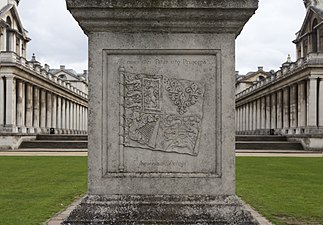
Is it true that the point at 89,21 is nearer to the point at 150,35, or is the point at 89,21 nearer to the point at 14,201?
the point at 150,35

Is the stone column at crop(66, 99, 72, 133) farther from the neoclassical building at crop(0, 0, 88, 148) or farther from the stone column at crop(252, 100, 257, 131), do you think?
the stone column at crop(252, 100, 257, 131)

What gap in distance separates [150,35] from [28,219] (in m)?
5.22

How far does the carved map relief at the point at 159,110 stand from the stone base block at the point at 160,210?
64cm

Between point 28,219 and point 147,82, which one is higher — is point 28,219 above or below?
below

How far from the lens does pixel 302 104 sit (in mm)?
66500

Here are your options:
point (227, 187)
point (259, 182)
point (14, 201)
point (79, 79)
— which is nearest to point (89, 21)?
point (227, 187)

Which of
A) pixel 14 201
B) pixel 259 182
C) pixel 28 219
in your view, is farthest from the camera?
pixel 259 182

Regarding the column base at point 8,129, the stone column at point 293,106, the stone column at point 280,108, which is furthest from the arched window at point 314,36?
the column base at point 8,129

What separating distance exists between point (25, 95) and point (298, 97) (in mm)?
37752

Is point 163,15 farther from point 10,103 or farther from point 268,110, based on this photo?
point 268,110

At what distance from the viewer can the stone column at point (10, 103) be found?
199ft

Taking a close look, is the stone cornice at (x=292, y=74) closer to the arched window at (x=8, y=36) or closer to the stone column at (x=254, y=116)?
the stone column at (x=254, y=116)

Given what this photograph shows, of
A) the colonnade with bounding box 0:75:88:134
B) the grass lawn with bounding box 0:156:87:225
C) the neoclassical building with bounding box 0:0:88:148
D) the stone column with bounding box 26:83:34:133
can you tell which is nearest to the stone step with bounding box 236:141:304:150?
the neoclassical building with bounding box 0:0:88:148

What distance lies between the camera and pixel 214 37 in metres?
6.21
